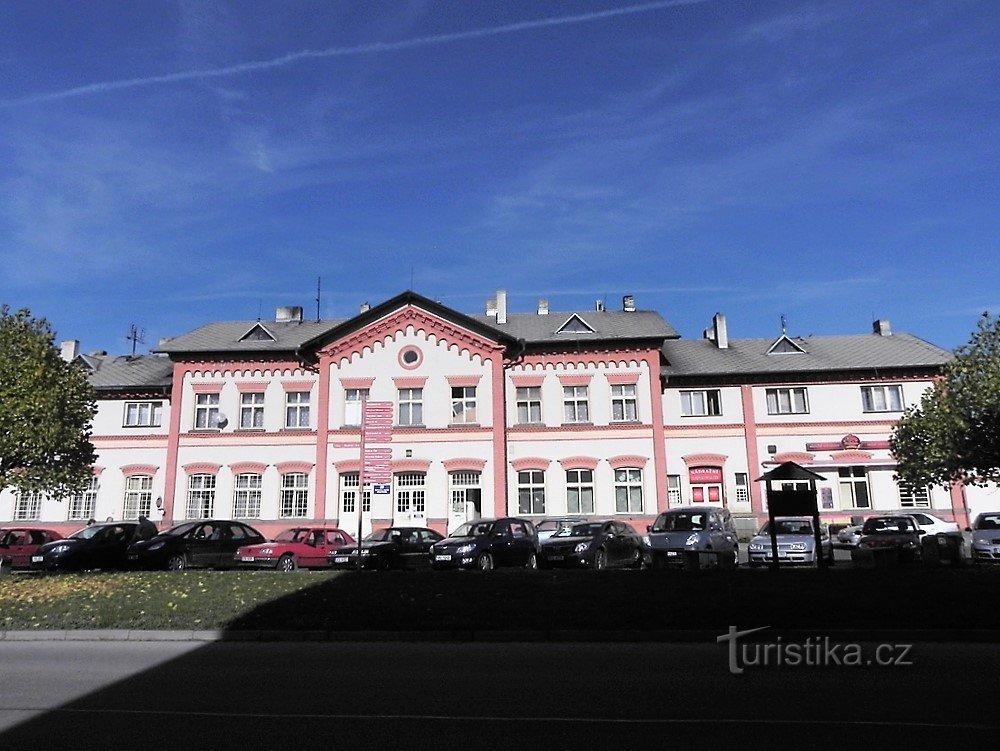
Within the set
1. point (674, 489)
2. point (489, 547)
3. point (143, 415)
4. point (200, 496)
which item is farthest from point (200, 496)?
point (674, 489)

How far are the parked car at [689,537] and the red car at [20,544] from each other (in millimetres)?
20990

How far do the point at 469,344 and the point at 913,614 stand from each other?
81.2ft

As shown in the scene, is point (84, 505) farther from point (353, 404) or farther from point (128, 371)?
point (353, 404)

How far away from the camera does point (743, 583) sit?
1522cm

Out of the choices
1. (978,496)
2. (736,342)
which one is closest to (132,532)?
(736,342)

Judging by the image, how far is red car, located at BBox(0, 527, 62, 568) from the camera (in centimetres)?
2542

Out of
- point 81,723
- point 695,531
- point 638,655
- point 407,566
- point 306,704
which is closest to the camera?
point 81,723

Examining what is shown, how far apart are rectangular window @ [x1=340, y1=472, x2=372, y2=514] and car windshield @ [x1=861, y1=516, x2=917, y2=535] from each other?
20.2 metres

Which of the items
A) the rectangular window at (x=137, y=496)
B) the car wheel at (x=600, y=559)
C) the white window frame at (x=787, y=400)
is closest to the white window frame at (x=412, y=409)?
the rectangular window at (x=137, y=496)

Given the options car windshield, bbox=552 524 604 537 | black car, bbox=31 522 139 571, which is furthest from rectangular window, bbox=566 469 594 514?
black car, bbox=31 522 139 571

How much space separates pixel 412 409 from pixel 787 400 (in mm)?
17690

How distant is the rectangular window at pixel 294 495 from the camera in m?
34.0

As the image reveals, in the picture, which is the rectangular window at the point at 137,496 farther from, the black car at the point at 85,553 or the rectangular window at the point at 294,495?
the black car at the point at 85,553

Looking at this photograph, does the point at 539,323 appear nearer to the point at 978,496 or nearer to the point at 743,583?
the point at 978,496
